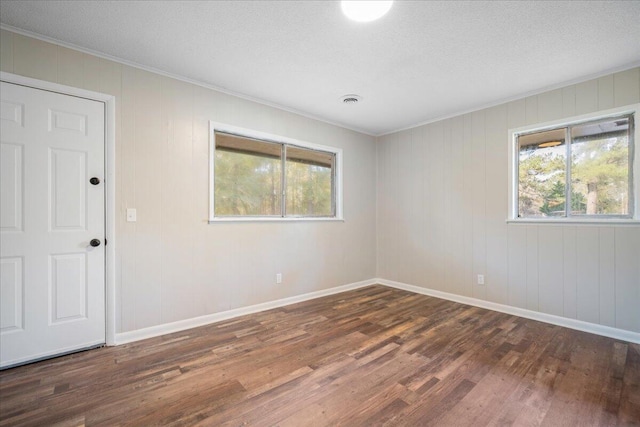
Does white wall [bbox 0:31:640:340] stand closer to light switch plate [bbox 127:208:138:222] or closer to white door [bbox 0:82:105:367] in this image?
light switch plate [bbox 127:208:138:222]

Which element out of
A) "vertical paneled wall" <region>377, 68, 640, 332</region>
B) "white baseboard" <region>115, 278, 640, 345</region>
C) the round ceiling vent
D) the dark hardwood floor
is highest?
the round ceiling vent

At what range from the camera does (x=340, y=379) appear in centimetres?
213

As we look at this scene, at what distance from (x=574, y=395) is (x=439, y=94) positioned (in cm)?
301

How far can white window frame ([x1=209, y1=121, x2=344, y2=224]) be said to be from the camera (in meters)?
3.26

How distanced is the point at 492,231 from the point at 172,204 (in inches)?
148

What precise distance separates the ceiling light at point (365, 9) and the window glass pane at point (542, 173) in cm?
256

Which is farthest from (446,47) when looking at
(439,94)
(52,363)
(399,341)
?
(52,363)

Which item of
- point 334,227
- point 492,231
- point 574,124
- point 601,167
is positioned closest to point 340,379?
point 334,227

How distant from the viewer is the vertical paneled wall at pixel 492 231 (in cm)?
290

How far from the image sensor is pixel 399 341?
2756mm

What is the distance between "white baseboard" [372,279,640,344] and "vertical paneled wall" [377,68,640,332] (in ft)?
0.18

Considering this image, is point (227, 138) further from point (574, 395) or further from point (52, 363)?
point (574, 395)

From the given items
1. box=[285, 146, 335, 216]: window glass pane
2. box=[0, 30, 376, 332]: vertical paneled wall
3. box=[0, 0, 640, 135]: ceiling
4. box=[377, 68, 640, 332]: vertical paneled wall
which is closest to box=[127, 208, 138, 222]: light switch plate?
box=[0, 30, 376, 332]: vertical paneled wall

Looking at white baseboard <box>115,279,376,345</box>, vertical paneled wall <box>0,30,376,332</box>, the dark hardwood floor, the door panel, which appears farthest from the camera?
white baseboard <box>115,279,376,345</box>
